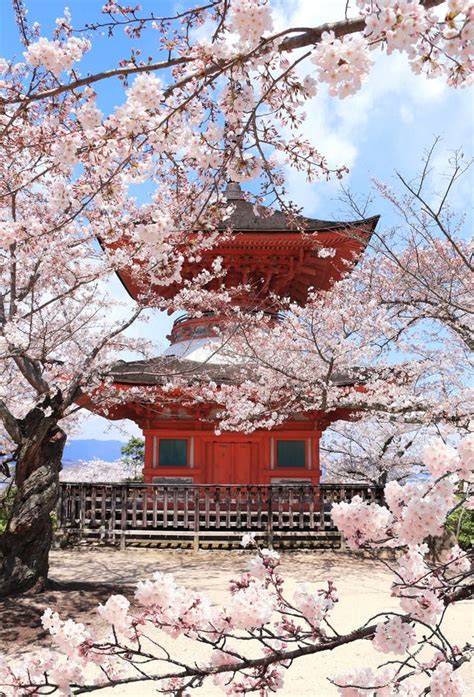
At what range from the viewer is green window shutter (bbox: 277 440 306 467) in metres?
13.7

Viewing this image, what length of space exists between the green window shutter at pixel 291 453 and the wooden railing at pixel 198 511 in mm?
1020

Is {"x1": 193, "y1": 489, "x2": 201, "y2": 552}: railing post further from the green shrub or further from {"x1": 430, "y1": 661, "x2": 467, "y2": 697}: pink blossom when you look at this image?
{"x1": 430, "y1": 661, "x2": 467, "y2": 697}: pink blossom

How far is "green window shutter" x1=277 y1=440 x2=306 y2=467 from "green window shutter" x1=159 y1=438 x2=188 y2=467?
2259 millimetres

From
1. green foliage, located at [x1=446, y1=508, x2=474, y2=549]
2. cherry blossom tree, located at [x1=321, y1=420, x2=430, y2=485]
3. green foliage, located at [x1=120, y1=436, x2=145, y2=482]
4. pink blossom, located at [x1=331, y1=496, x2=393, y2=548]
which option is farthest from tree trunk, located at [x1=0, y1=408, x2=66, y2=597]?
green foliage, located at [x1=120, y1=436, x2=145, y2=482]

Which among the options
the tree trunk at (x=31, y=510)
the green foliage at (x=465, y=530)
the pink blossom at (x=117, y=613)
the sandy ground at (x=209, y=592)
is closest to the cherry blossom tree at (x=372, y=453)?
the green foliage at (x=465, y=530)

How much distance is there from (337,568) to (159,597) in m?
8.79

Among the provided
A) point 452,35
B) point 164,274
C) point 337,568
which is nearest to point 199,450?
point 337,568

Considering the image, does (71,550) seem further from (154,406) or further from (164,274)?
(164,274)

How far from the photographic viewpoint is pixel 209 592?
8.26m

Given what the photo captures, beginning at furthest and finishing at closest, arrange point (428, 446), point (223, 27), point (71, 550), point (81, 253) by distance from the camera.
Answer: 1. point (71, 550)
2. point (81, 253)
3. point (223, 27)
4. point (428, 446)

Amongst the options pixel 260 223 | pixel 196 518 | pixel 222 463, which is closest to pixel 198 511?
pixel 196 518

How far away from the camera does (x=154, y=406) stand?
13188 millimetres

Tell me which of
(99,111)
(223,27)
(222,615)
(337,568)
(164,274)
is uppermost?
(223,27)

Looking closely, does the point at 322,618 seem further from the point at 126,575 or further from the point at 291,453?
the point at 291,453
